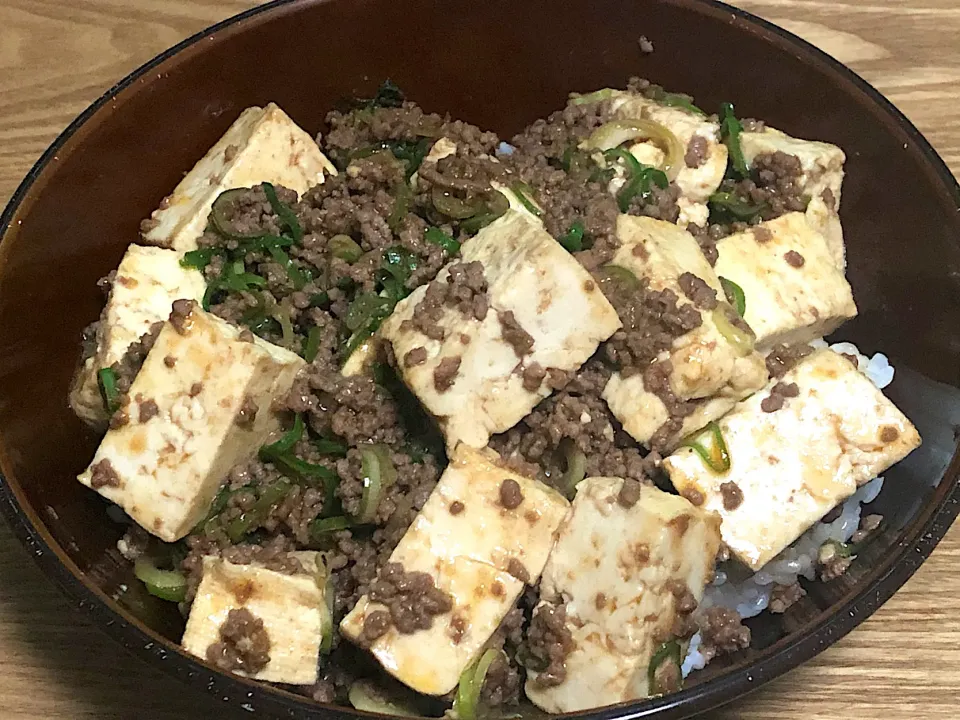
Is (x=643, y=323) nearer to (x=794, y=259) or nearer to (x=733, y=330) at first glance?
(x=733, y=330)

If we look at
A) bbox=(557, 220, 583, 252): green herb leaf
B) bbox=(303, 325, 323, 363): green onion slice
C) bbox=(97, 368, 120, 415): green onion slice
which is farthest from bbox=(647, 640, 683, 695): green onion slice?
bbox=(97, 368, 120, 415): green onion slice

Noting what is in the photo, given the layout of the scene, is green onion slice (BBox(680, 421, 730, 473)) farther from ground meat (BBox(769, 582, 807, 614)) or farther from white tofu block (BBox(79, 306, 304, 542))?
white tofu block (BBox(79, 306, 304, 542))

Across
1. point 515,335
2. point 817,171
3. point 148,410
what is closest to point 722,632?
point 515,335

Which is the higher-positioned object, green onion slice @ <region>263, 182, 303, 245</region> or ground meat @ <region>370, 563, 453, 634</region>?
green onion slice @ <region>263, 182, 303, 245</region>

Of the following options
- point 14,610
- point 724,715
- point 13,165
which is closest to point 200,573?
point 14,610

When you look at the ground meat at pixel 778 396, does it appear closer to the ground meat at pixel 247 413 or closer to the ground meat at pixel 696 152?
the ground meat at pixel 696 152

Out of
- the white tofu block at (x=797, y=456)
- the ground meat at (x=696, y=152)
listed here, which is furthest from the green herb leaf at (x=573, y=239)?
the white tofu block at (x=797, y=456)
